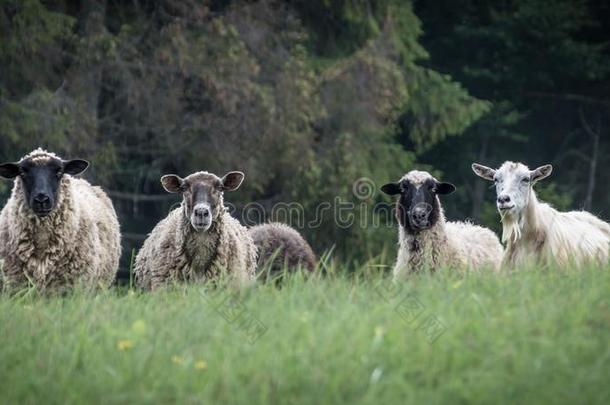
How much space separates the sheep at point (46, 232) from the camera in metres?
11.6

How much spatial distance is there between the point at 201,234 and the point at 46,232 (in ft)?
5.22

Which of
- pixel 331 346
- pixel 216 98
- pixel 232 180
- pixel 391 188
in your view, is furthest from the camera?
pixel 216 98

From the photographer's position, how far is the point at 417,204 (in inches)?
486

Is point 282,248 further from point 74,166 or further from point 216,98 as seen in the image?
point 216,98

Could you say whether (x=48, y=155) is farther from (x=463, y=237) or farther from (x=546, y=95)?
(x=546, y=95)

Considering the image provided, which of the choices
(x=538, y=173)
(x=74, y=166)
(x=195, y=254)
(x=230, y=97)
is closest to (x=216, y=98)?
(x=230, y=97)

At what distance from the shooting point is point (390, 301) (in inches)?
341

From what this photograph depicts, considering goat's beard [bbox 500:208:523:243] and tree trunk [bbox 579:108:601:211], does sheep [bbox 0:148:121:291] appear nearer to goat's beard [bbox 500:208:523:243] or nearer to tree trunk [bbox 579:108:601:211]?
goat's beard [bbox 500:208:523:243]

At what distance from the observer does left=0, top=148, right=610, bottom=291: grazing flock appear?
1158 centimetres

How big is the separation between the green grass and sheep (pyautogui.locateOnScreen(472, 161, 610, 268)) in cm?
231

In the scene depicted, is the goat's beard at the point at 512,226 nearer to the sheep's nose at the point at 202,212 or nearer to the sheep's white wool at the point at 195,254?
the sheep's white wool at the point at 195,254

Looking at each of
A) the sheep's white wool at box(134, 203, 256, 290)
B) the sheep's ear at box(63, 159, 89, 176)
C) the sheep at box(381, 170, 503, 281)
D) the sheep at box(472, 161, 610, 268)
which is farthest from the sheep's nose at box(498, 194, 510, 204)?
the sheep's ear at box(63, 159, 89, 176)

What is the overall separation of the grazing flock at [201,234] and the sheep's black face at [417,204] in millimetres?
13

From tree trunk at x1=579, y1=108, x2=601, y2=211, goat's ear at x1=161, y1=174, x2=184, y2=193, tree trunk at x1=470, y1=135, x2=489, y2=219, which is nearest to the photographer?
goat's ear at x1=161, y1=174, x2=184, y2=193
